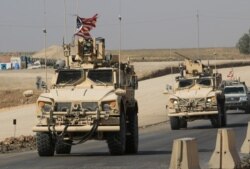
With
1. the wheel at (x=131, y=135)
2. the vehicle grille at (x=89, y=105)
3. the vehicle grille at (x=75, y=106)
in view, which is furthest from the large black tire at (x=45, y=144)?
the wheel at (x=131, y=135)

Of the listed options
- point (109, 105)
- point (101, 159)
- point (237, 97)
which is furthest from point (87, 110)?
point (237, 97)

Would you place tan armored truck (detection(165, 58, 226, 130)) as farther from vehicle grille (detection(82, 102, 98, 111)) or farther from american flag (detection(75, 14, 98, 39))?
vehicle grille (detection(82, 102, 98, 111))

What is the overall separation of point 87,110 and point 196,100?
1500 cm

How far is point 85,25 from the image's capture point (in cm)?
2542

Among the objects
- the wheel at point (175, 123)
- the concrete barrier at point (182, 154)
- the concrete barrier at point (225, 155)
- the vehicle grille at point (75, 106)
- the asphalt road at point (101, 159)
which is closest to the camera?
the concrete barrier at point (182, 154)

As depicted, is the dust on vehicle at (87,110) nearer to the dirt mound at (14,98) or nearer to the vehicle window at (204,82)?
the vehicle window at (204,82)

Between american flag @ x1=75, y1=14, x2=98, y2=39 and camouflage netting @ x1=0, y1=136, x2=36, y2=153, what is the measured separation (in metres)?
4.23

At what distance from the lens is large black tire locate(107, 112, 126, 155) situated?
63.5ft

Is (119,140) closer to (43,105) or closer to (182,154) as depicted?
(43,105)

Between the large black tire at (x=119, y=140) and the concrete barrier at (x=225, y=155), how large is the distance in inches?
195

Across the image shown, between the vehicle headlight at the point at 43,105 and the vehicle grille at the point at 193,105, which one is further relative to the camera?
the vehicle grille at the point at 193,105

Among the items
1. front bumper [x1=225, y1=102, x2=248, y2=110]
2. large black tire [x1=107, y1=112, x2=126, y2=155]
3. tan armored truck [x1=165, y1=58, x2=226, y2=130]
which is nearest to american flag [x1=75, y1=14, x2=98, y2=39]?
large black tire [x1=107, y1=112, x2=126, y2=155]

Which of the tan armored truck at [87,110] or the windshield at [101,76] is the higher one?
the windshield at [101,76]

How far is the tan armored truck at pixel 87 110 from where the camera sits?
19.3m
